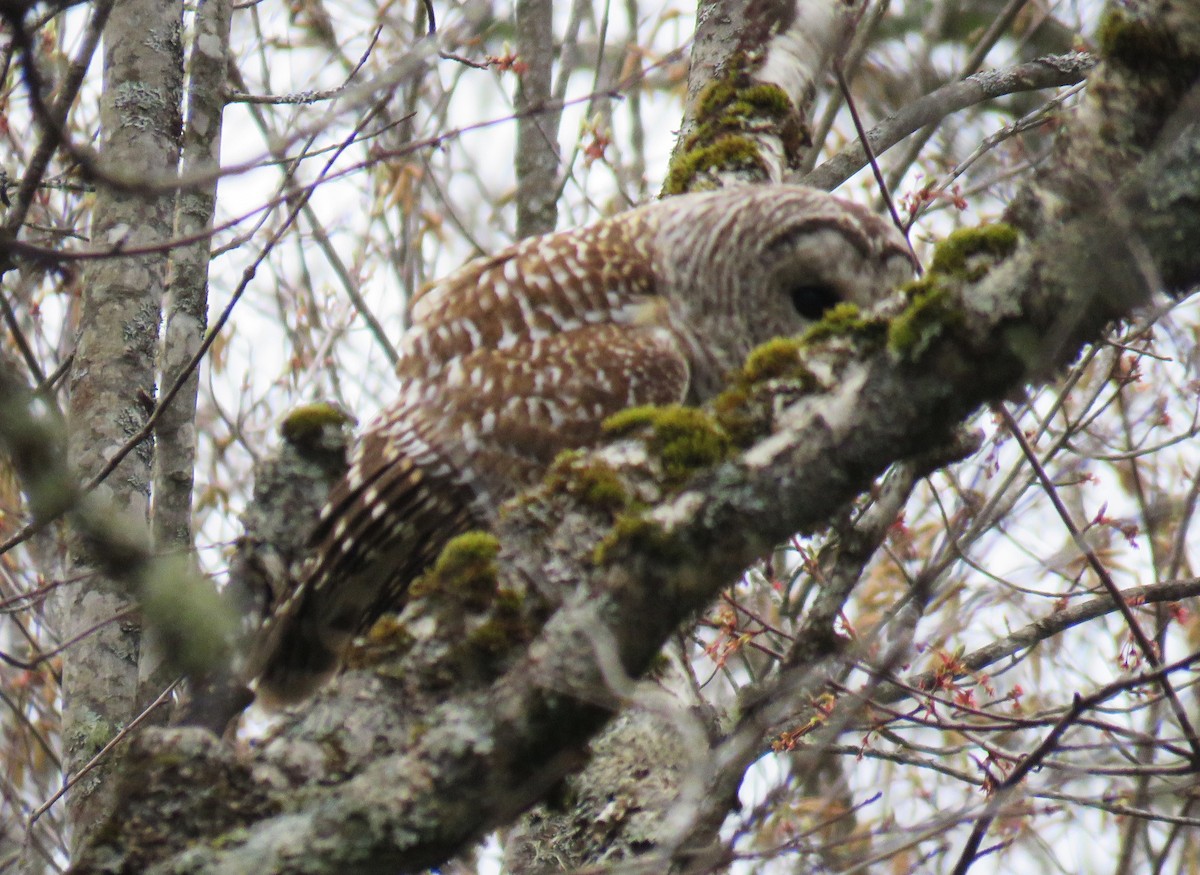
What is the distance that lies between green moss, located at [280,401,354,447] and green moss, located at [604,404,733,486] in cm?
133

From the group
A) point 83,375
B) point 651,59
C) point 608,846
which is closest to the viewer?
point 608,846

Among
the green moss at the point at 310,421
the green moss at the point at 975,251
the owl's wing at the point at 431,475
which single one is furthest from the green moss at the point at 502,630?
the green moss at the point at 310,421

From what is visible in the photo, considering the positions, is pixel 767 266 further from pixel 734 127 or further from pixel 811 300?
pixel 734 127

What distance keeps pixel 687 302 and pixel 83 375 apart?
2217mm

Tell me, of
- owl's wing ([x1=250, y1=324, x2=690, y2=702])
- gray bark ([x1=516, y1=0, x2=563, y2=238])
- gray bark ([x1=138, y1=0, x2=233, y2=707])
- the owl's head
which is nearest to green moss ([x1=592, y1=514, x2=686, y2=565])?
owl's wing ([x1=250, y1=324, x2=690, y2=702])

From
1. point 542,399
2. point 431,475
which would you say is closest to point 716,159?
point 542,399

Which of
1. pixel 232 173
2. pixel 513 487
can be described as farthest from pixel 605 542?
pixel 513 487

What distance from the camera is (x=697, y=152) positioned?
539cm

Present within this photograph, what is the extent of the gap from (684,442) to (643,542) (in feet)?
0.94

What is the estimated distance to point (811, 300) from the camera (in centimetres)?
466

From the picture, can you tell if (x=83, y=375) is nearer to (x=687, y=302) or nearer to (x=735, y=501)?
(x=687, y=302)

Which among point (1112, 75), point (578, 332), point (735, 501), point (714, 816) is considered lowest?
point (714, 816)

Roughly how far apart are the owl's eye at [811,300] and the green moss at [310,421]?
1601 millimetres

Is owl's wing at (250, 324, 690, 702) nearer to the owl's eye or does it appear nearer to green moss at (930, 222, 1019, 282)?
the owl's eye
